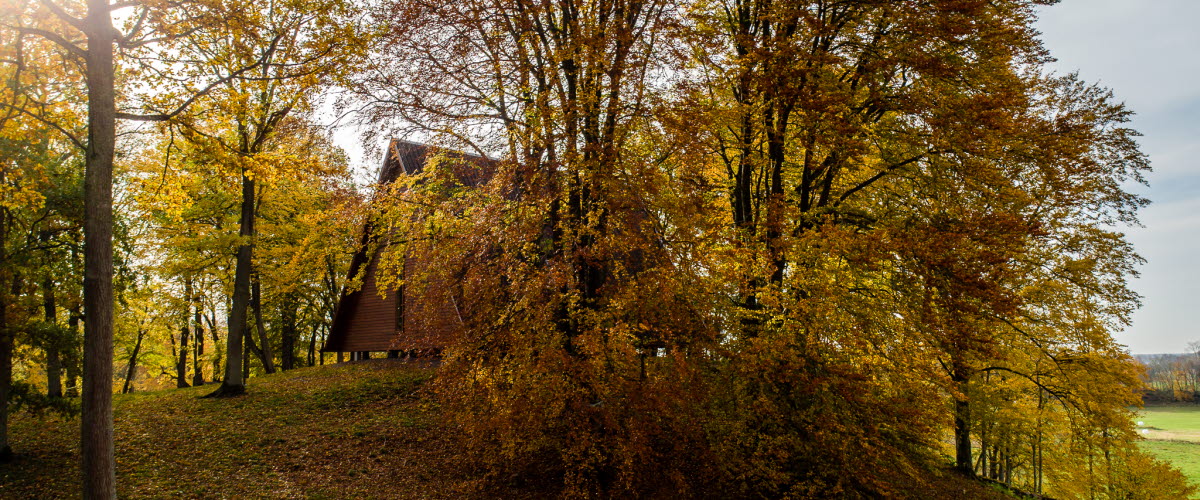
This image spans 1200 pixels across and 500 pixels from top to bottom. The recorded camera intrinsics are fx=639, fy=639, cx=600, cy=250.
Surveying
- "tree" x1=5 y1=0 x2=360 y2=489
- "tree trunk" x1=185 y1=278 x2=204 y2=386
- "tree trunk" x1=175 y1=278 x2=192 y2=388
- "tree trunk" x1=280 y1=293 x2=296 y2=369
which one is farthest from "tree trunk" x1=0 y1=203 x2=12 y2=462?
"tree trunk" x1=280 y1=293 x2=296 y2=369

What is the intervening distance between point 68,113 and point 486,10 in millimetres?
6233

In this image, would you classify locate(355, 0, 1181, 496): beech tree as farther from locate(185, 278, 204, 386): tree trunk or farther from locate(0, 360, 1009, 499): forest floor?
locate(185, 278, 204, 386): tree trunk

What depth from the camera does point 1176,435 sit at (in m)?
48.9

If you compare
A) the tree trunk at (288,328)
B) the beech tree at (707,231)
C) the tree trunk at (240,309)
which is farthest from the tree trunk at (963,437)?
the tree trunk at (288,328)

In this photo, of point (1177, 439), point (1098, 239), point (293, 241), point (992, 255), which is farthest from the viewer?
point (1177, 439)

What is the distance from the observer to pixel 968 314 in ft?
35.1

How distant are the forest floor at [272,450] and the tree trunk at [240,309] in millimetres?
453

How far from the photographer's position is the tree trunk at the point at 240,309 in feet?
49.0

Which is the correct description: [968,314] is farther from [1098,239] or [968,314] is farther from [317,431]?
[317,431]

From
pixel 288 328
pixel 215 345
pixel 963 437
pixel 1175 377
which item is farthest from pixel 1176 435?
pixel 215 345

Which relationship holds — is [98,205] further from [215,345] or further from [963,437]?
[215,345]

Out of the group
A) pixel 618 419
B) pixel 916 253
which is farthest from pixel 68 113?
pixel 916 253

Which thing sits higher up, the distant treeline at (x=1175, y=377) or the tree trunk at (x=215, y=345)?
the tree trunk at (x=215, y=345)

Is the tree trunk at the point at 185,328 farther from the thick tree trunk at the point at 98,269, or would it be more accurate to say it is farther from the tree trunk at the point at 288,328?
the thick tree trunk at the point at 98,269
